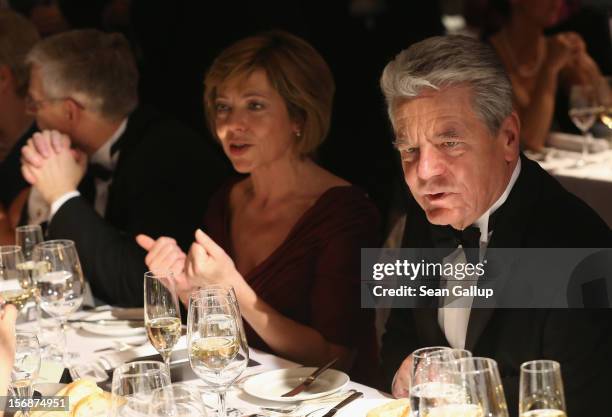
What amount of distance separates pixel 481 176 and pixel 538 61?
3.80 metres

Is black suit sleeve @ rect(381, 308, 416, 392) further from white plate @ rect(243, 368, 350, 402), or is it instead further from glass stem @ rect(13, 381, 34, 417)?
glass stem @ rect(13, 381, 34, 417)

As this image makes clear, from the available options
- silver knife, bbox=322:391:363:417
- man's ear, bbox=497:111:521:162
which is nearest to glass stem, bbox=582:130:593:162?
man's ear, bbox=497:111:521:162

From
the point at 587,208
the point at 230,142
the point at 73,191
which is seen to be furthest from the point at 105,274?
the point at 587,208

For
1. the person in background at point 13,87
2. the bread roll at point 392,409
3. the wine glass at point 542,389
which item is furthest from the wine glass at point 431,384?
the person in background at point 13,87

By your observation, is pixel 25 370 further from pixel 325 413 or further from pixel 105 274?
pixel 105 274

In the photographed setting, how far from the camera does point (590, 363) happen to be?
88.2 inches

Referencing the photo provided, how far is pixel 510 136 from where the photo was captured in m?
2.45

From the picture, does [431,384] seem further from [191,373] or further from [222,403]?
[191,373]

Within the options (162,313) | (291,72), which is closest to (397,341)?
(162,313)

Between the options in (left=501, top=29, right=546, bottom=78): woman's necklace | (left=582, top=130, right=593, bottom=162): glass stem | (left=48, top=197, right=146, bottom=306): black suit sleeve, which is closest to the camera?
(left=48, top=197, right=146, bottom=306): black suit sleeve

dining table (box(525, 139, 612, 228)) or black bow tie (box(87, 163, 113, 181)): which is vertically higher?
black bow tie (box(87, 163, 113, 181))

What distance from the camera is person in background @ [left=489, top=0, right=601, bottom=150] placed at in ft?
18.6

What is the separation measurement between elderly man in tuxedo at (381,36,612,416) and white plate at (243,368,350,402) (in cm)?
18

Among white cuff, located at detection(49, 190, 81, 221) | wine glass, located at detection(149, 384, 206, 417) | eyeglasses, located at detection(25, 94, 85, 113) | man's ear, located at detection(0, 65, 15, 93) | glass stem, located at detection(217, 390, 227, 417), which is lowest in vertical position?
glass stem, located at detection(217, 390, 227, 417)
